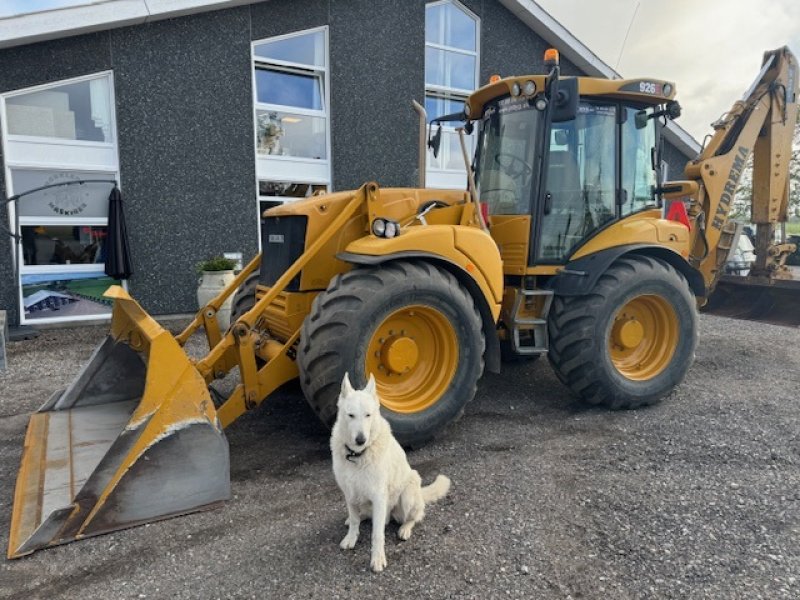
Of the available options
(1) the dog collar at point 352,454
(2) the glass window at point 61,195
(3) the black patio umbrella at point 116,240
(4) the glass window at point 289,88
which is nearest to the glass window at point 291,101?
(4) the glass window at point 289,88

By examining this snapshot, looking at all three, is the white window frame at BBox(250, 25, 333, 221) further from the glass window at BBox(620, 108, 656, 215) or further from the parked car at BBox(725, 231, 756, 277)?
the parked car at BBox(725, 231, 756, 277)

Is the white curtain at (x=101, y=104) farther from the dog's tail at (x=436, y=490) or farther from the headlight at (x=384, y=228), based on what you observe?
the dog's tail at (x=436, y=490)

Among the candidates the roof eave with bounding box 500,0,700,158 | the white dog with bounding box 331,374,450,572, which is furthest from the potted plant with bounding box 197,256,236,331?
the roof eave with bounding box 500,0,700,158

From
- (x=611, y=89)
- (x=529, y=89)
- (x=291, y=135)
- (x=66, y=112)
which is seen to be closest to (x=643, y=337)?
(x=611, y=89)

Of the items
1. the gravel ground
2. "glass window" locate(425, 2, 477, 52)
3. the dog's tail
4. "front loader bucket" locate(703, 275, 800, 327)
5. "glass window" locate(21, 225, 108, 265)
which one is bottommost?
the gravel ground

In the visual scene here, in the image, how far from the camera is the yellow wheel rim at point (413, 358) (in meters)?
3.93

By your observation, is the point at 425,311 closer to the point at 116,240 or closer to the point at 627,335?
the point at 627,335

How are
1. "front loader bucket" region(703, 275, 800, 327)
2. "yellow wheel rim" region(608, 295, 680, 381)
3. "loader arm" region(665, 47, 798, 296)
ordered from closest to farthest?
1. "yellow wheel rim" region(608, 295, 680, 381)
2. "loader arm" region(665, 47, 798, 296)
3. "front loader bucket" region(703, 275, 800, 327)

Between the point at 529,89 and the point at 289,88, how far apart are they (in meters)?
6.87

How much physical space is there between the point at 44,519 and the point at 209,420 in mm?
923

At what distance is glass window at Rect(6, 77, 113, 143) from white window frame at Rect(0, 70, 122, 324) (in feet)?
0.22

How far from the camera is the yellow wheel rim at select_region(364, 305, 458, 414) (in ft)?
12.9

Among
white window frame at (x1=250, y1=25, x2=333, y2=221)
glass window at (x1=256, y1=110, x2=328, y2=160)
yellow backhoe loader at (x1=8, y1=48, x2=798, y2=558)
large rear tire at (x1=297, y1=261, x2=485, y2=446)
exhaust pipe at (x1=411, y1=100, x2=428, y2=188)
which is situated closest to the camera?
yellow backhoe loader at (x1=8, y1=48, x2=798, y2=558)

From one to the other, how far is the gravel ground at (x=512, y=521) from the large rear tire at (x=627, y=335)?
0.84 feet
